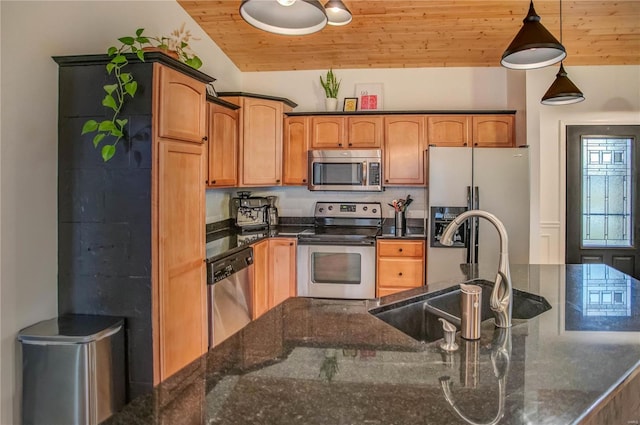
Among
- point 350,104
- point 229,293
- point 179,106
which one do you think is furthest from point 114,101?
point 350,104

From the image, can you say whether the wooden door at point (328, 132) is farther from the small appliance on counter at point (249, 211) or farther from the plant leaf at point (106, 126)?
the plant leaf at point (106, 126)

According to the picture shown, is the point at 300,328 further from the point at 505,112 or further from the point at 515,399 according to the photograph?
the point at 505,112

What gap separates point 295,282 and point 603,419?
10.9ft

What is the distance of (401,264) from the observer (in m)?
4.11

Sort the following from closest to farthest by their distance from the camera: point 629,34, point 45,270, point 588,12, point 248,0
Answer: point 248,0
point 45,270
point 588,12
point 629,34

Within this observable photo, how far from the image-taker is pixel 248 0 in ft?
4.61

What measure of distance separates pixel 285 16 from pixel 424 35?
2.87m

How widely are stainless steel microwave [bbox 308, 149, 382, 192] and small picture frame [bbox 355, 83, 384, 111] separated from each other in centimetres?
64

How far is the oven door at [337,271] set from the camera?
4109mm

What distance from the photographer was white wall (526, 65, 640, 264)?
13.6ft

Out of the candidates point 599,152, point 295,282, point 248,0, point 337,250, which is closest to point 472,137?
point 599,152

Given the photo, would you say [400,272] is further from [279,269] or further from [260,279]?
[260,279]

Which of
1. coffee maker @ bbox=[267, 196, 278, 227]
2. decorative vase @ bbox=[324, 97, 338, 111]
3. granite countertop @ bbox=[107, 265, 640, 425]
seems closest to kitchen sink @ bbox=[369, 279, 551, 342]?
granite countertop @ bbox=[107, 265, 640, 425]

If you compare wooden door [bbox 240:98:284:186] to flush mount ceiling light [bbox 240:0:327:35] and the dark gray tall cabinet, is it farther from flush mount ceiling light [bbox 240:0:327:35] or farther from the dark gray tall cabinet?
flush mount ceiling light [bbox 240:0:327:35]
